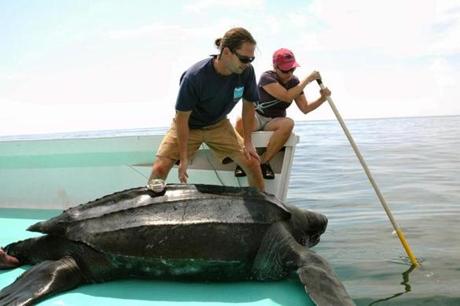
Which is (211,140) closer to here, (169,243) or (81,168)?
(169,243)

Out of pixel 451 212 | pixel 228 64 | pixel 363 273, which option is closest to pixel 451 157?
A: pixel 451 212

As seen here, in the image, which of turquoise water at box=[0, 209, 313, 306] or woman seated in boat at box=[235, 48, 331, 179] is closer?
turquoise water at box=[0, 209, 313, 306]

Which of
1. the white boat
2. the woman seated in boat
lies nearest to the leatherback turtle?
the woman seated in boat

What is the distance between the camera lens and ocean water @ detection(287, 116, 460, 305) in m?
3.47

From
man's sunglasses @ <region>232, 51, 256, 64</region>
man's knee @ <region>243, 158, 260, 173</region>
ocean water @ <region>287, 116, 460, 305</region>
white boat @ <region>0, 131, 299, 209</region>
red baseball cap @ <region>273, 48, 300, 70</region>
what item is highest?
man's sunglasses @ <region>232, 51, 256, 64</region>

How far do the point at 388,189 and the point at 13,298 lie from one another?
659cm

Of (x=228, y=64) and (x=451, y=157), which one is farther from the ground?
(x=228, y=64)

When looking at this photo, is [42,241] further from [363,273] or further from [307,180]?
[307,180]

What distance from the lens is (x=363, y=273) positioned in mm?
3789

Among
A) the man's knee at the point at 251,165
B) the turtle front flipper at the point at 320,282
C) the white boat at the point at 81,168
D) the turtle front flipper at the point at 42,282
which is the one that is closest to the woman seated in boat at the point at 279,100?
the white boat at the point at 81,168

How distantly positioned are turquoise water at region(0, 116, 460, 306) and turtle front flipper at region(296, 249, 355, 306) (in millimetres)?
146

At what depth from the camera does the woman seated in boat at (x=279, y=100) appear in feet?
15.4

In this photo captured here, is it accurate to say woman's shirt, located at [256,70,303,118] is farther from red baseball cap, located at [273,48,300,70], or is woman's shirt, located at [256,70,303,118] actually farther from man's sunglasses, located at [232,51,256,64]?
man's sunglasses, located at [232,51,256,64]

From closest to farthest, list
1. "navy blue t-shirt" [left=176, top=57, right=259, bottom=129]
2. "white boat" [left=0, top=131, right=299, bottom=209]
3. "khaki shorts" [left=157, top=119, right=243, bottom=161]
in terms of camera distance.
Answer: "navy blue t-shirt" [left=176, top=57, right=259, bottom=129] < "khaki shorts" [left=157, top=119, right=243, bottom=161] < "white boat" [left=0, top=131, right=299, bottom=209]
